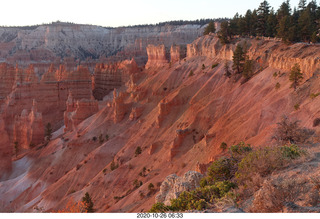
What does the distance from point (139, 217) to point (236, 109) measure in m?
21.5

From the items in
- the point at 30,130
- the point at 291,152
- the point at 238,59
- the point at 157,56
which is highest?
the point at 238,59

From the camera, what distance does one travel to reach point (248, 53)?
38.0 m

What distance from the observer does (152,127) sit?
121ft

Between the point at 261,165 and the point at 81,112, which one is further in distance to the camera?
the point at 81,112

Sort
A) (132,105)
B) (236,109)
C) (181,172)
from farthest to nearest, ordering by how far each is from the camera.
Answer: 1. (132,105)
2. (236,109)
3. (181,172)

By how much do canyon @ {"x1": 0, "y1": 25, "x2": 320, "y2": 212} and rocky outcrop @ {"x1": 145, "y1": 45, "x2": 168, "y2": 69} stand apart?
6548 millimetres

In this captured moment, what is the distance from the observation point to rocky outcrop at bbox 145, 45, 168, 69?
73.0 metres

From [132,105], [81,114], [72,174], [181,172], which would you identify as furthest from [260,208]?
[81,114]

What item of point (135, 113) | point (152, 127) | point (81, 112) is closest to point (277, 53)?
point (152, 127)

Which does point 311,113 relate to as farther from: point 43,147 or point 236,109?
point 43,147

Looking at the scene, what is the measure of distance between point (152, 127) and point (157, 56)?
41.0 meters

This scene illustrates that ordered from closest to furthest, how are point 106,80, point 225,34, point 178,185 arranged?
point 178,185, point 225,34, point 106,80

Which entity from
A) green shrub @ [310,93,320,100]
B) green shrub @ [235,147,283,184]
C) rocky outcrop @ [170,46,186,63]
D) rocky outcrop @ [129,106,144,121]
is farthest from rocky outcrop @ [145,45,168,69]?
green shrub @ [235,147,283,184]

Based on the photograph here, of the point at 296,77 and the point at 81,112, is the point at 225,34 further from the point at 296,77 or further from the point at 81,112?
the point at 296,77
